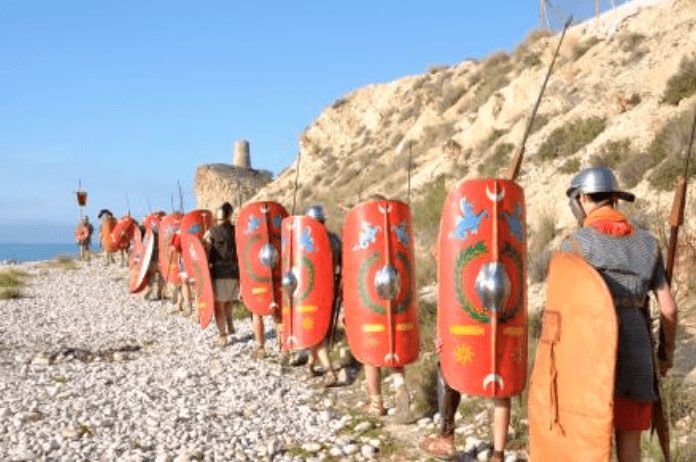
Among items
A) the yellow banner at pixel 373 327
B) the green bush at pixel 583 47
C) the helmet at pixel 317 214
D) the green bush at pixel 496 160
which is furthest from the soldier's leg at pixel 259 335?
the green bush at pixel 583 47

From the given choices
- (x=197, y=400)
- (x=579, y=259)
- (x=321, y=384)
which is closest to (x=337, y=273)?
(x=321, y=384)

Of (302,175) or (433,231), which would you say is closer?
(433,231)

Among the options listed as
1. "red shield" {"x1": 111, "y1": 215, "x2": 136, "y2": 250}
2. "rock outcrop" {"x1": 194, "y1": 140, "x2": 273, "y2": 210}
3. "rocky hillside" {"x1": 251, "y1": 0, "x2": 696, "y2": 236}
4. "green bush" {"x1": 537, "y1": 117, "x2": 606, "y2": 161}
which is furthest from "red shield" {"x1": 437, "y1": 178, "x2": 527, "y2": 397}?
"rock outcrop" {"x1": 194, "y1": 140, "x2": 273, "y2": 210}

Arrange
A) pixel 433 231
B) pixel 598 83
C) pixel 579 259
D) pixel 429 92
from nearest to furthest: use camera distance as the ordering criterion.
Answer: pixel 579 259 < pixel 433 231 < pixel 598 83 < pixel 429 92

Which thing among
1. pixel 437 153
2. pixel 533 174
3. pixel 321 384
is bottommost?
pixel 321 384

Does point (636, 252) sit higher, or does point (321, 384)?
point (636, 252)

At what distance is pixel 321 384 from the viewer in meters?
7.85

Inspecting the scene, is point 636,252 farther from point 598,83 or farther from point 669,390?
point 598,83

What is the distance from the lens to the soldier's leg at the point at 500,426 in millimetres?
4805

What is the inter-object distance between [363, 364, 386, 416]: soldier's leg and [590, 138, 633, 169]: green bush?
7.70 metres

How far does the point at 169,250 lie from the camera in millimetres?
14172

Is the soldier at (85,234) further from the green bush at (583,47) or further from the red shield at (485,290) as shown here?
the red shield at (485,290)

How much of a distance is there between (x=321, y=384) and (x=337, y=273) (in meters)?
1.31

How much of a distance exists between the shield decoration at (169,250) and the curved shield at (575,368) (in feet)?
34.7
